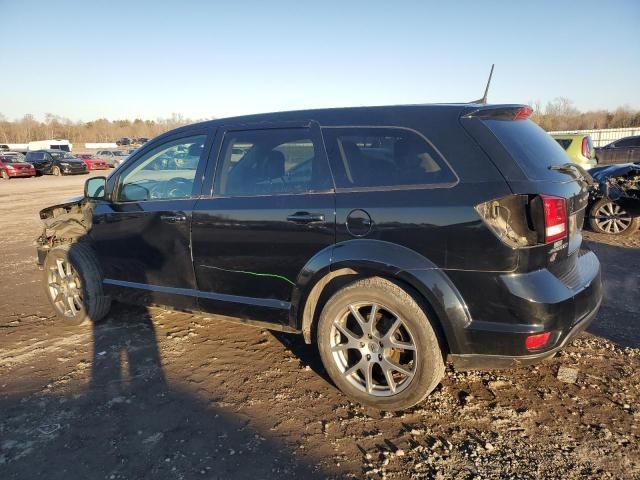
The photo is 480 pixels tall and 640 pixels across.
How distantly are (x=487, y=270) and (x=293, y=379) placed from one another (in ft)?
5.42

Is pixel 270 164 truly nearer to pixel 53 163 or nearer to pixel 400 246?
pixel 400 246

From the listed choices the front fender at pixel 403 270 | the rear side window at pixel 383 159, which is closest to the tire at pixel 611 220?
the rear side window at pixel 383 159

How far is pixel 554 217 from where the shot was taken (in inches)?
98.0

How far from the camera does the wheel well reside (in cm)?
269

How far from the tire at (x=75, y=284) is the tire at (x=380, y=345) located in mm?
2489

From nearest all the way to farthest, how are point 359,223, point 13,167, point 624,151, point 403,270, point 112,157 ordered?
point 403,270 → point 359,223 → point 624,151 → point 13,167 → point 112,157

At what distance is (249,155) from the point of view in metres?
3.42

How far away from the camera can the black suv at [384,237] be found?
248 cm

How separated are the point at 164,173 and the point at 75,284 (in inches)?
61.1

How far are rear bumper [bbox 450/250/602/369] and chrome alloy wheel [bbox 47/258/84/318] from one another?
3.64 metres

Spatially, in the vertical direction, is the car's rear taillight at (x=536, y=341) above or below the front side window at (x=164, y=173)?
below

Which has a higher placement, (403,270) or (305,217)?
(305,217)

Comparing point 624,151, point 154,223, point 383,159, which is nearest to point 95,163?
point 624,151

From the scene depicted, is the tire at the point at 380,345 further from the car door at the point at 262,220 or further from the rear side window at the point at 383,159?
the rear side window at the point at 383,159
